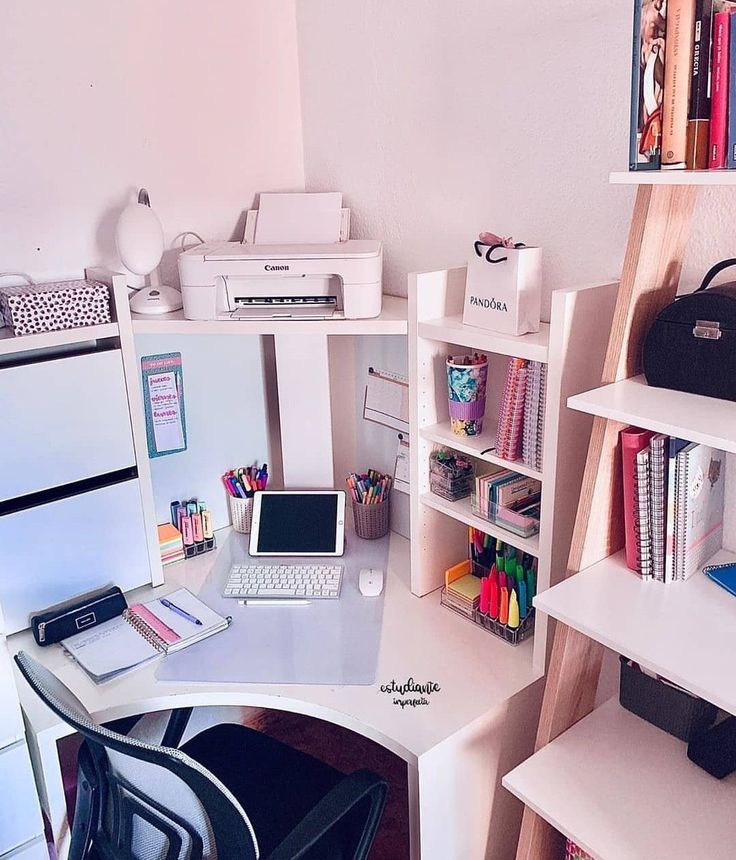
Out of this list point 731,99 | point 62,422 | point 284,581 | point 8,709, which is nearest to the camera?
point 731,99

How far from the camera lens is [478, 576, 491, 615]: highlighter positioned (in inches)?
67.1

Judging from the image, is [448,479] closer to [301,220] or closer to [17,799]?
[301,220]

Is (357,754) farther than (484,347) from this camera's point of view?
Yes

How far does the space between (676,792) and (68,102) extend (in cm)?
188

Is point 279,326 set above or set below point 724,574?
above

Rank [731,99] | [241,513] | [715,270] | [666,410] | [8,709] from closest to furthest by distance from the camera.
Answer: [731,99] → [666,410] → [715,270] → [8,709] → [241,513]

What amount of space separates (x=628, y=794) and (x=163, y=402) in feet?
4.57

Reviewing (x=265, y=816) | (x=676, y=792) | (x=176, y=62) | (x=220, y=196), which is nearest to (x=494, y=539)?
(x=676, y=792)

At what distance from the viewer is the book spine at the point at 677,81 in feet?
3.45

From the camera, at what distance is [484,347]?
1522 mm

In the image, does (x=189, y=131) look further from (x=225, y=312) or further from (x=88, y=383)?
(x=88, y=383)

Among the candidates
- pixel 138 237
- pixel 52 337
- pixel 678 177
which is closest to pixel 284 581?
pixel 52 337

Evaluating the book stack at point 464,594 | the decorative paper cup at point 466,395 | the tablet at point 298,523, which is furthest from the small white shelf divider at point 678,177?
the tablet at point 298,523

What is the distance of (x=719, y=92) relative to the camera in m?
1.05
